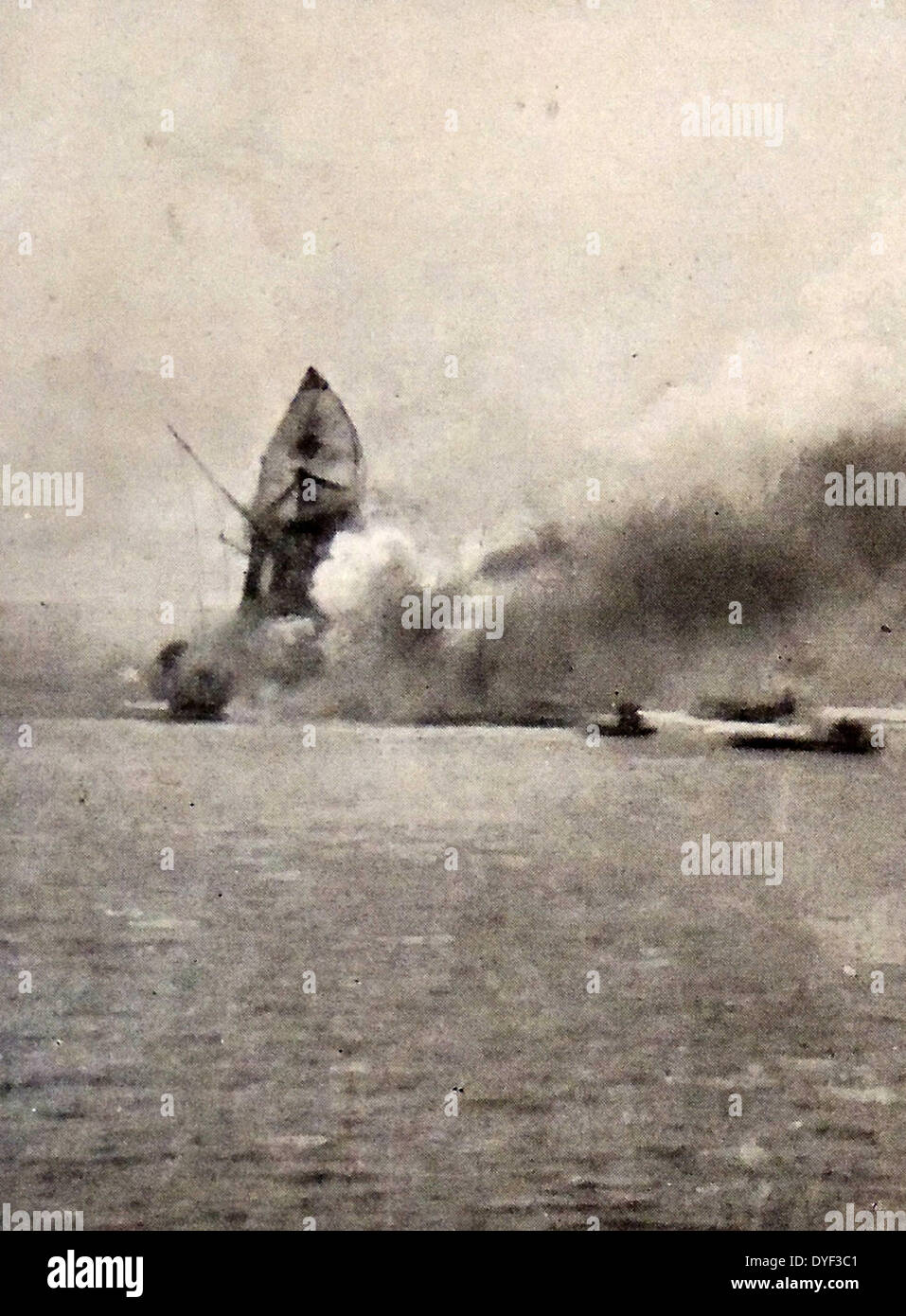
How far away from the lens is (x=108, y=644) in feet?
8.02

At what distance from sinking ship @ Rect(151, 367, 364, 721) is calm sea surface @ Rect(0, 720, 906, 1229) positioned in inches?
5.1

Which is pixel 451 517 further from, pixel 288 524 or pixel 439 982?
pixel 439 982

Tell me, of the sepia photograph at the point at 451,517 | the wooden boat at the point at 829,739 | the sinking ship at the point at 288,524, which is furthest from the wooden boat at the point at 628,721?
the sinking ship at the point at 288,524

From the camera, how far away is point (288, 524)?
2443mm

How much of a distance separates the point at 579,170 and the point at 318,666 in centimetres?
142

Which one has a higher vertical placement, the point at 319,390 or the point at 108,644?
the point at 319,390

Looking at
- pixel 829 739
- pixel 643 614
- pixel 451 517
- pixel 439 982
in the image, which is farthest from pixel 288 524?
pixel 829 739

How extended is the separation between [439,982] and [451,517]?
3.77ft

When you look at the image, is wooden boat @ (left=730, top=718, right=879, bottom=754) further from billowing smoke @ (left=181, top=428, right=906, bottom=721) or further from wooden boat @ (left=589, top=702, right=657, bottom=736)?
wooden boat @ (left=589, top=702, right=657, bottom=736)

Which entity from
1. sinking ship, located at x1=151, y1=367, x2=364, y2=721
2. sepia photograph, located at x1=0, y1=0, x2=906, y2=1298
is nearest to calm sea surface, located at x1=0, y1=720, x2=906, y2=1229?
sepia photograph, located at x1=0, y1=0, x2=906, y2=1298

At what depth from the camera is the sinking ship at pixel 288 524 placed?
243cm
